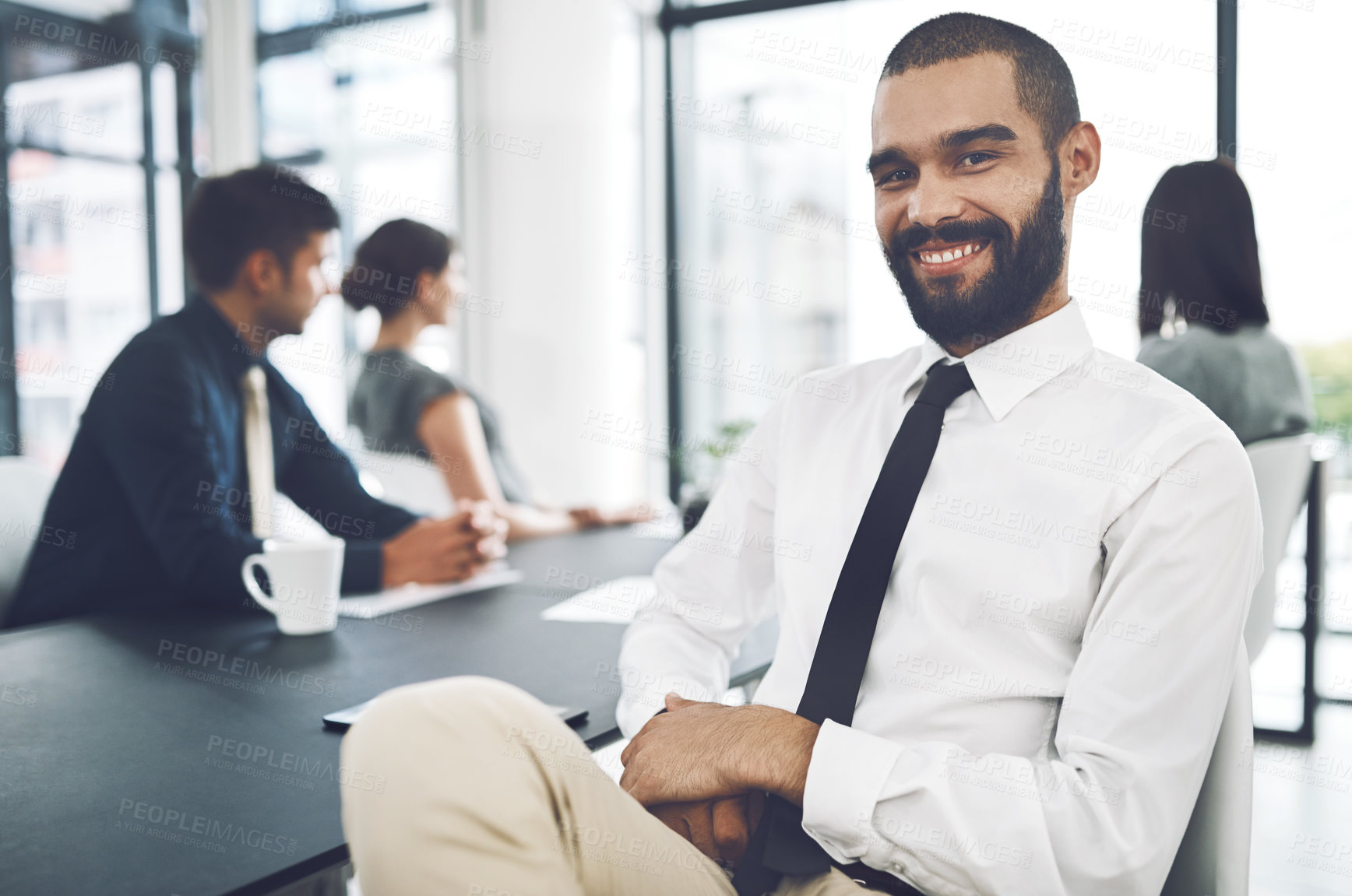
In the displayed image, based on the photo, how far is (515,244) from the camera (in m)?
4.40

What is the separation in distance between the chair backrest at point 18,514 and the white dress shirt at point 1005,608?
1213 mm

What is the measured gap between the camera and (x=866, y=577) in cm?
106

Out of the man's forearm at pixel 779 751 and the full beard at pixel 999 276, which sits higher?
the full beard at pixel 999 276

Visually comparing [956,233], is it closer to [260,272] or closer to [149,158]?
[260,272]

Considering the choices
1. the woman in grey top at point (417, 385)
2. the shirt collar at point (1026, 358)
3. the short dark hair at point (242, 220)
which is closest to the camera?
the shirt collar at point (1026, 358)

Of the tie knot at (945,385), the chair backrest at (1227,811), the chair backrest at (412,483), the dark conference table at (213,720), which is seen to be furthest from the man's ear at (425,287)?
the chair backrest at (1227,811)

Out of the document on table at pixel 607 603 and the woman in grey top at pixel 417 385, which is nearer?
the document on table at pixel 607 603

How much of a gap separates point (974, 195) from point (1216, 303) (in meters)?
1.67

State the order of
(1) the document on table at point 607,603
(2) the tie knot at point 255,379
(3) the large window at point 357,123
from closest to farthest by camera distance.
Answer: (1) the document on table at point 607,603
(2) the tie knot at point 255,379
(3) the large window at point 357,123

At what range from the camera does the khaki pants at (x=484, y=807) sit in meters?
0.71

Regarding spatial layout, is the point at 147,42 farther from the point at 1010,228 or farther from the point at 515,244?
the point at 1010,228

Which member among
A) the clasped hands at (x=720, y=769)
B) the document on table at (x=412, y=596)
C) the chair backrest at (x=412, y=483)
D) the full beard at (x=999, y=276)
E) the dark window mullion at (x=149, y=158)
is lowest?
the clasped hands at (x=720, y=769)

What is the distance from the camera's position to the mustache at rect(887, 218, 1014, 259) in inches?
45.4

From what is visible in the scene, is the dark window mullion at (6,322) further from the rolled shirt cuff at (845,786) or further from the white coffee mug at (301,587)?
the rolled shirt cuff at (845,786)
